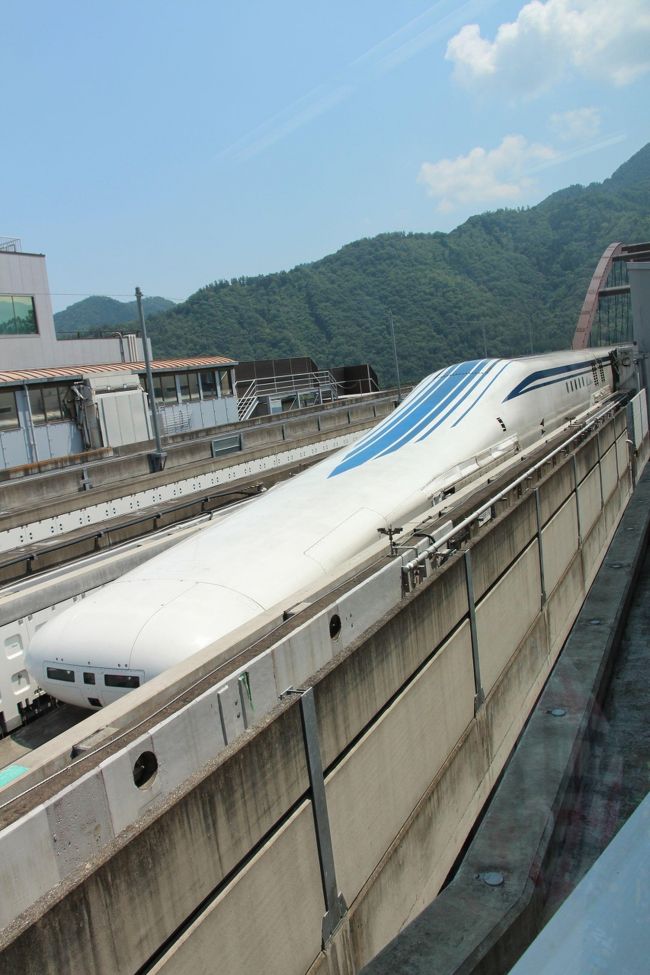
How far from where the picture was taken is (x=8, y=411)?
95.7ft

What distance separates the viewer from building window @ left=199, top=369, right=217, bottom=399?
3875 cm

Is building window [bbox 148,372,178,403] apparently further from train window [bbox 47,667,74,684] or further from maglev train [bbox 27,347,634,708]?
train window [bbox 47,667,74,684]

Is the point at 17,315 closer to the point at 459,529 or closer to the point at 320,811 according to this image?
the point at 459,529

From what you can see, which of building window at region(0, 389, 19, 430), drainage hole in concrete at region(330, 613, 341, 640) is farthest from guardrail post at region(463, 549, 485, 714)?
building window at region(0, 389, 19, 430)

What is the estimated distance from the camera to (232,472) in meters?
21.8

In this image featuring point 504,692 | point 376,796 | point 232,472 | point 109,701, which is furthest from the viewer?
point 232,472

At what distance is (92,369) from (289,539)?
24.7 meters

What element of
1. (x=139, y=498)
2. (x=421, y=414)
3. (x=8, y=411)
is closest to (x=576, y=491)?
(x=421, y=414)

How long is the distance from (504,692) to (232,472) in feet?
39.4

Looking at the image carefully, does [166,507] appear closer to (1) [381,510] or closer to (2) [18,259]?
(1) [381,510]

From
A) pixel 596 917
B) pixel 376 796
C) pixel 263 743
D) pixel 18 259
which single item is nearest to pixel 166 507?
pixel 376 796

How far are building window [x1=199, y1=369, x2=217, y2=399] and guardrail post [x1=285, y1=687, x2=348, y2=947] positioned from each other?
33580 mm

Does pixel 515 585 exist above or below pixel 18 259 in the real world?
below

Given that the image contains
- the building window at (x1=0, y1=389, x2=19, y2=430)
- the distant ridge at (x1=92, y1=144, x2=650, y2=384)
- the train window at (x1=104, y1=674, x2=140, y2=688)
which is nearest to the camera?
the train window at (x1=104, y1=674, x2=140, y2=688)
